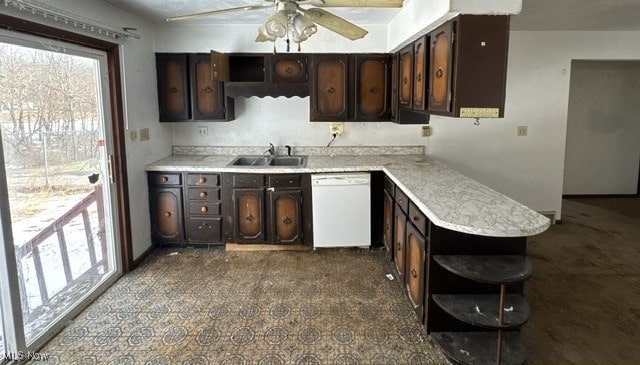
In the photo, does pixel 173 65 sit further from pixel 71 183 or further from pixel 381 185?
pixel 381 185

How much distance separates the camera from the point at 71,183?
2.89m

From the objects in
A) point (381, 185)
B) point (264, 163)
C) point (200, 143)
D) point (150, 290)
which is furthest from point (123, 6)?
point (381, 185)

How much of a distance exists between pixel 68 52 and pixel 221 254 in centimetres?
217

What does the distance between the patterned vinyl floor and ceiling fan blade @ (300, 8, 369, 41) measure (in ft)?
6.26

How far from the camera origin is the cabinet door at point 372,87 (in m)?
4.19

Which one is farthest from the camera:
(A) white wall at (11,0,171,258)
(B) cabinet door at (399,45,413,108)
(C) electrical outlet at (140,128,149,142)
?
(C) electrical outlet at (140,128,149,142)

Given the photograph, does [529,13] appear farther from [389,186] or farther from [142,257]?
[142,257]

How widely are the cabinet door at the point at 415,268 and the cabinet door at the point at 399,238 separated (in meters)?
0.14

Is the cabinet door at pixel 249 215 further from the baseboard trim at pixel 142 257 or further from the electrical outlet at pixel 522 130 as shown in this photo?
the electrical outlet at pixel 522 130

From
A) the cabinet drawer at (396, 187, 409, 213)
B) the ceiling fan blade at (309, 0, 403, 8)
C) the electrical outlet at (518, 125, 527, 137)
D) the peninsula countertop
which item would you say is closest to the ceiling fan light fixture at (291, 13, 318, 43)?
the ceiling fan blade at (309, 0, 403, 8)

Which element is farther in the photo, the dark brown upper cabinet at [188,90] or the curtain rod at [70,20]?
the dark brown upper cabinet at [188,90]

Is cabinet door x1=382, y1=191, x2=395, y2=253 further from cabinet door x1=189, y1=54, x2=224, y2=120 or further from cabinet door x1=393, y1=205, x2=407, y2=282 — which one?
cabinet door x1=189, y1=54, x2=224, y2=120

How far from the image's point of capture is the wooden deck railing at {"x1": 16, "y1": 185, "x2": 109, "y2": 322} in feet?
8.09

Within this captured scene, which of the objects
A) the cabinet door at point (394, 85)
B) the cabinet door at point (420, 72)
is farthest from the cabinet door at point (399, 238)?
the cabinet door at point (394, 85)
